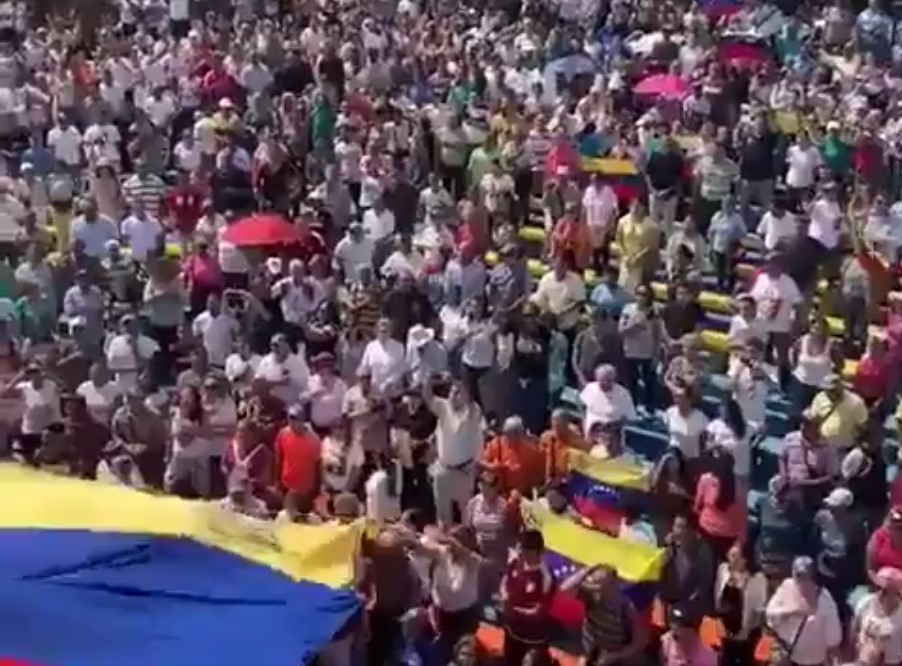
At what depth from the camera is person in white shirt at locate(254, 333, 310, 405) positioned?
1709 cm

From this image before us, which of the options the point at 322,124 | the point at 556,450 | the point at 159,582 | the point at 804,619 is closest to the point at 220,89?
the point at 322,124

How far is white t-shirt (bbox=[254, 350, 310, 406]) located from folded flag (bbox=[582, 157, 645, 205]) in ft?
14.2

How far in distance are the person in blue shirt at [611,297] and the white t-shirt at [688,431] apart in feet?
7.04

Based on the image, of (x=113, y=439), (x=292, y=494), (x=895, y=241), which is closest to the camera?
(x=292, y=494)

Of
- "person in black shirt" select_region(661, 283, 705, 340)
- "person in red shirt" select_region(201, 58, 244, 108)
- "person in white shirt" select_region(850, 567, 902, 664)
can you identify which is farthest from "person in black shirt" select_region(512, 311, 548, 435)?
"person in red shirt" select_region(201, 58, 244, 108)

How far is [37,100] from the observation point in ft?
→ 78.4

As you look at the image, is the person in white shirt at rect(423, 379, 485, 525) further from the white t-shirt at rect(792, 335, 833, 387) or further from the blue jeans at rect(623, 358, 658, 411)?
the white t-shirt at rect(792, 335, 833, 387)

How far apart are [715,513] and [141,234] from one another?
7.23 meters

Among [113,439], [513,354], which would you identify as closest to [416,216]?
[513,354]

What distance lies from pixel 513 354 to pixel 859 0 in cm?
1110

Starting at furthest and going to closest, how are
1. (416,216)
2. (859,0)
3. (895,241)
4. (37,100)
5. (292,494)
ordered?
(859,0)
(37,100)
(416,216)
(895,241)
(292,494)

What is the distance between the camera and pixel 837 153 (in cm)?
2048

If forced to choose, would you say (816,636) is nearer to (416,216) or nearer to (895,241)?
(895,241)

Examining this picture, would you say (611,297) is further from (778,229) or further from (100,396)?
(100,396)
